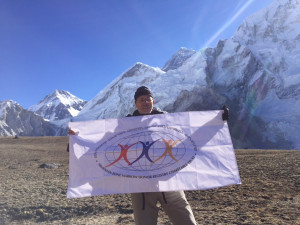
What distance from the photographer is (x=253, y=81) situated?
78562 millimetres

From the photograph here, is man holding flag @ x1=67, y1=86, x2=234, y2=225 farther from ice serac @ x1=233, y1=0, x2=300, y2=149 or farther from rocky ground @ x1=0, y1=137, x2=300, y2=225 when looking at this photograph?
ice serac @ x1=233, y1=0, x2=300, y2=149

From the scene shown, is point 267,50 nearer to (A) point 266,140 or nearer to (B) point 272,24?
(B) point 272,24

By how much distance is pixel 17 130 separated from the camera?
130 metres

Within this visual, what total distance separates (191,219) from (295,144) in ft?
215

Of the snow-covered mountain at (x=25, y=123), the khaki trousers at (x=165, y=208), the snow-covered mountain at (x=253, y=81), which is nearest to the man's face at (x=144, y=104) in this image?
the khaki trousers at (x=165, y=208)

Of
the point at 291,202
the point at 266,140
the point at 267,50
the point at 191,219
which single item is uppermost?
the point at 267,50

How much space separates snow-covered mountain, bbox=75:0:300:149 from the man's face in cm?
6175

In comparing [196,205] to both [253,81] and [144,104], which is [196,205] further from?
[253,81]

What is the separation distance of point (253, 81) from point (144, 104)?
82.7 meters

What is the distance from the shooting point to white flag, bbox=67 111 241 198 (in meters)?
3.63

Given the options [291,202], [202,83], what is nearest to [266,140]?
[202,83]

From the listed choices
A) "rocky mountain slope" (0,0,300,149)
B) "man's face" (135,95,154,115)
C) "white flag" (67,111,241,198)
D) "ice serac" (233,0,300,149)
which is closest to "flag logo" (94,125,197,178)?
"white flag" (67,111,241,198)

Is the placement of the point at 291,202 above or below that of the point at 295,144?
below

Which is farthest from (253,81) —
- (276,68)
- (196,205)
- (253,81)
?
(196,205)
